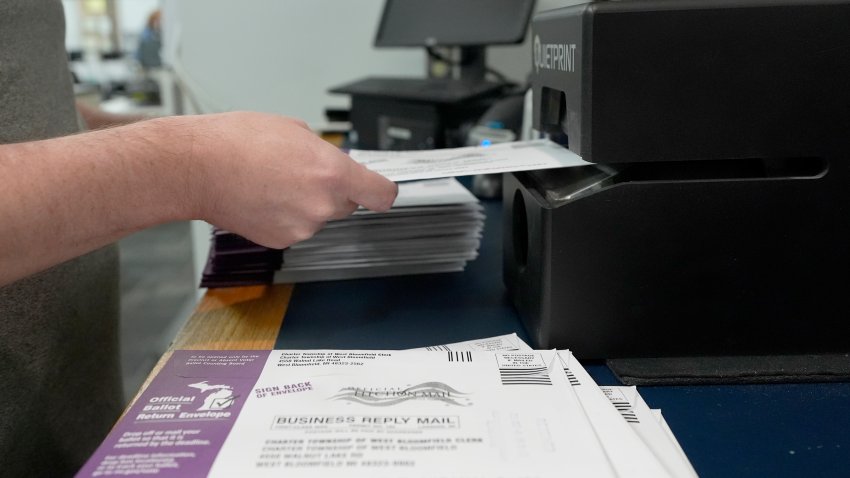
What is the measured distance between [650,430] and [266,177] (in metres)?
0.33

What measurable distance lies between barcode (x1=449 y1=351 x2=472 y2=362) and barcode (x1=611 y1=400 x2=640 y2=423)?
0.10 m

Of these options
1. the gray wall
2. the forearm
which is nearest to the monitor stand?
the gray wall

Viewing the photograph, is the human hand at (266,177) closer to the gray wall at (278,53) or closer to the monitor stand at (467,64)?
the monitor stand at (467,64)

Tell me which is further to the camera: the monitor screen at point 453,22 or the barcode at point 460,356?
the monitor screen at point 453,22

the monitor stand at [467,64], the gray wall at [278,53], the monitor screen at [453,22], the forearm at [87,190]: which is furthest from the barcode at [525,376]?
the gray wall at [278,53]

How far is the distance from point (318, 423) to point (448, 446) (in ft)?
0.25

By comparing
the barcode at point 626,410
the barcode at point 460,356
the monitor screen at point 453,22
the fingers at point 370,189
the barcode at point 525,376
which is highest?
the monitor screen at point 453,22

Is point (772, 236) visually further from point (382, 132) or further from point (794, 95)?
point (382, 132)

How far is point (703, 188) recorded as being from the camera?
501 millimetres

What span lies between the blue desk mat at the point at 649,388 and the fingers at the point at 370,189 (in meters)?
0.11

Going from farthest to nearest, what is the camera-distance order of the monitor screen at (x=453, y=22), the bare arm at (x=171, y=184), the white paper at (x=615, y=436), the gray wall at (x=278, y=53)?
the gray wall at (x=278, y=53)
the monitor screen at (x=453, y=22)
the bare arm at (x=171, y=184)
the white paper at (x=615, y=436)

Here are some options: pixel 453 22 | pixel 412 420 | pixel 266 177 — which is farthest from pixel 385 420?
pixel 453 22

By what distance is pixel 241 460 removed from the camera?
350 millimetres

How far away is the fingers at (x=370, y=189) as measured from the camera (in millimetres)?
573
